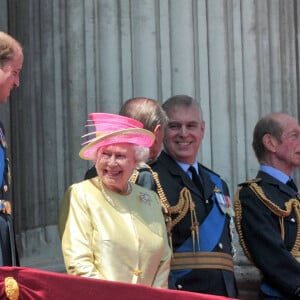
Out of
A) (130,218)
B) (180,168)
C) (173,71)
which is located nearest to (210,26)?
(173,71)

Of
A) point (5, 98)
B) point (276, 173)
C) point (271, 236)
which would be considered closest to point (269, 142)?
point (276, 173)

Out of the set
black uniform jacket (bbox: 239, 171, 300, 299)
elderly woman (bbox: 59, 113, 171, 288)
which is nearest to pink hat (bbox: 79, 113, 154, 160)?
elderly woman (bbox: 59, 113, 171, 288)

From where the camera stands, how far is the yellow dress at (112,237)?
5.60 metres

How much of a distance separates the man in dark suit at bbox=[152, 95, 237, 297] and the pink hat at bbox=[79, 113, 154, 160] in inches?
22.4

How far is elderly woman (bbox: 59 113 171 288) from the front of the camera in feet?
18.4

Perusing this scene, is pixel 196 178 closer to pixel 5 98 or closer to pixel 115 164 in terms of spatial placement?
pixel 115 164

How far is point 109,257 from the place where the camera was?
18.4 ft

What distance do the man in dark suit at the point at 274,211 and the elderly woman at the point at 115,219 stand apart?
0.92m

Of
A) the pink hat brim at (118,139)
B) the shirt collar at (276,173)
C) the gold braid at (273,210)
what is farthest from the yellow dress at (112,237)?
the shirt collar at (276,173)

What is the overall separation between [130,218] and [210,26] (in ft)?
7.75

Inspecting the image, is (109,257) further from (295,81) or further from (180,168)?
(295,81)

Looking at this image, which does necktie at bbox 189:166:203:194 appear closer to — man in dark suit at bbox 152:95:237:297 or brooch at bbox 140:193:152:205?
man in dark suit at bbox 152:95:237:297

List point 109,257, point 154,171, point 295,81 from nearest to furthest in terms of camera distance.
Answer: point 109,257, point 154,171, point 295,81

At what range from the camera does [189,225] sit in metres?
6.43
